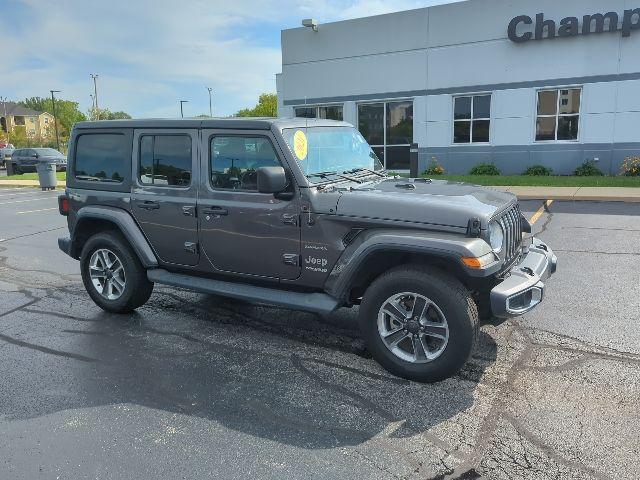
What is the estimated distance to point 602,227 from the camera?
30.8 ft

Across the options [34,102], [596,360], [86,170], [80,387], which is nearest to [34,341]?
[80,387]

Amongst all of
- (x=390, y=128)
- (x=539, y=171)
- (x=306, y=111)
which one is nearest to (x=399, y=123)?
(x=390, y=128)

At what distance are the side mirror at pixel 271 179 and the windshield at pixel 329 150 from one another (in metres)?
0.27

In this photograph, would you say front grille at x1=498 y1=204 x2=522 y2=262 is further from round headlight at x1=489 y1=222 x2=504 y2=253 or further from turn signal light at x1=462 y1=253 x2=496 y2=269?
turn signal light at x1=462 y1=253 x2=496 y2=269

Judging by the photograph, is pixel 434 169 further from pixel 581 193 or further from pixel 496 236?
pixel 496 236

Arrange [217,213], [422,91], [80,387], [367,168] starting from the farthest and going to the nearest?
[422,91] → [367,168] → [217,213] → [80,387]

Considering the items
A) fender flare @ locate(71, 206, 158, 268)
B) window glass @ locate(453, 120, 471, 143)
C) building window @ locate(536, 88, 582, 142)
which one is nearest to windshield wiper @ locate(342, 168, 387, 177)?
fender flare @ locate(71, 206, 158, 268)

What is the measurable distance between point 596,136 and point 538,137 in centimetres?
172

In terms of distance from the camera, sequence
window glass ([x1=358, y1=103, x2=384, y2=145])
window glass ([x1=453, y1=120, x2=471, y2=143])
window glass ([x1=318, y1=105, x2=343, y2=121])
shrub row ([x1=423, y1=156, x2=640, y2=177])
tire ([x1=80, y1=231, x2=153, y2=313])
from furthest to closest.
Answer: window glass ([x1=318, y1=105, x2=343, y2=121])
window glass ([x1=358, y1=103, x2=384, y2=145])
window glass ([x1=453, y1=120, x2=471, y2=143])
shrub row ([x1=423, y1=156, x2=640, y2=177])
tire ([x1=80, y1=231, x2=153, y2=313])

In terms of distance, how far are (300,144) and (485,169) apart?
49.0ft

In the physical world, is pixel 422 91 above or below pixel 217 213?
above

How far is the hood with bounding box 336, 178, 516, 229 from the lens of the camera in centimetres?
365

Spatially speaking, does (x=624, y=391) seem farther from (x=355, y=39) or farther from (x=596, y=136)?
(x=355, y=39)

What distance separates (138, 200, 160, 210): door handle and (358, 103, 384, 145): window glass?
51.6 feet
